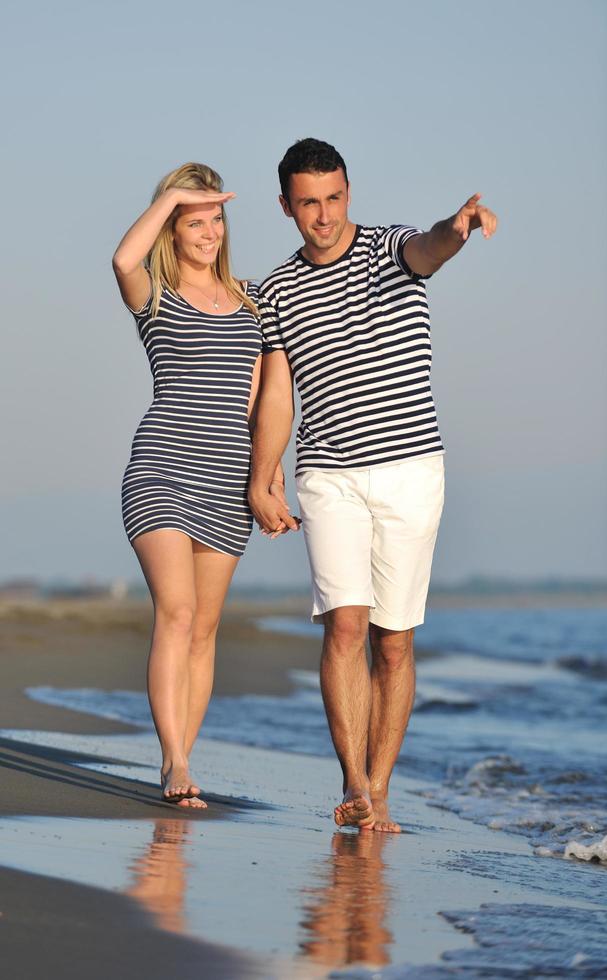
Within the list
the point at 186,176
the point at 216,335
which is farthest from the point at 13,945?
the point at 186,176

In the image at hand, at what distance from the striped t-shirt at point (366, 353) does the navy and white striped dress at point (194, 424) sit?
24 cm

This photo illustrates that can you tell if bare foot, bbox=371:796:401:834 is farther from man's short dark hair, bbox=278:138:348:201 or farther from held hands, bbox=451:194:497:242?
man's short dark hair, bbox=278:138:348:201

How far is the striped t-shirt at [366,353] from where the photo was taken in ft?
14.6

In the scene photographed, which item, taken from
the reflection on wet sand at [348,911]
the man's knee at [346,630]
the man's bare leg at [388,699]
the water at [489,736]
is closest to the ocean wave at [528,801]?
the water at [489,736]

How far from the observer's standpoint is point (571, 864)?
4.07 m

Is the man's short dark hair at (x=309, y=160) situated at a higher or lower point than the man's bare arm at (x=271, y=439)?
higher

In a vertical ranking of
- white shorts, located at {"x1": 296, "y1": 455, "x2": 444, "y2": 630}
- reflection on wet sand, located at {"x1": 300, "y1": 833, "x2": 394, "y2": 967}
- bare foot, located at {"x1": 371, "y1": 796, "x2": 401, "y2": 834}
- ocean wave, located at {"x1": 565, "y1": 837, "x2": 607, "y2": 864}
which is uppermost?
white shorts, located at {"x1": 296, "y1": 455, "x2": 444, "y2": 630}

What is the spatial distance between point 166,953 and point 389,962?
422mm

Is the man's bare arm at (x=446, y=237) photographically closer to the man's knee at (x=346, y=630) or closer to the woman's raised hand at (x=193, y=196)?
the woman's raised hand at (x=193, y=196)

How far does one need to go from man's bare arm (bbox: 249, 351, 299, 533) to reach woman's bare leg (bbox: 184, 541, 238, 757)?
0.21 meters

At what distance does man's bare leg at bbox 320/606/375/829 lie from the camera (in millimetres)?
4391

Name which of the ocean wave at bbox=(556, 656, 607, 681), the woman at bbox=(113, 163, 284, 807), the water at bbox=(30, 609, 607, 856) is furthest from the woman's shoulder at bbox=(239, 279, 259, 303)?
the ocean wave at bbox=(556, 656, 607, 681)

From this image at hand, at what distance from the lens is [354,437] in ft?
14.6

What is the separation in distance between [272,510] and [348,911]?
1.87 m
